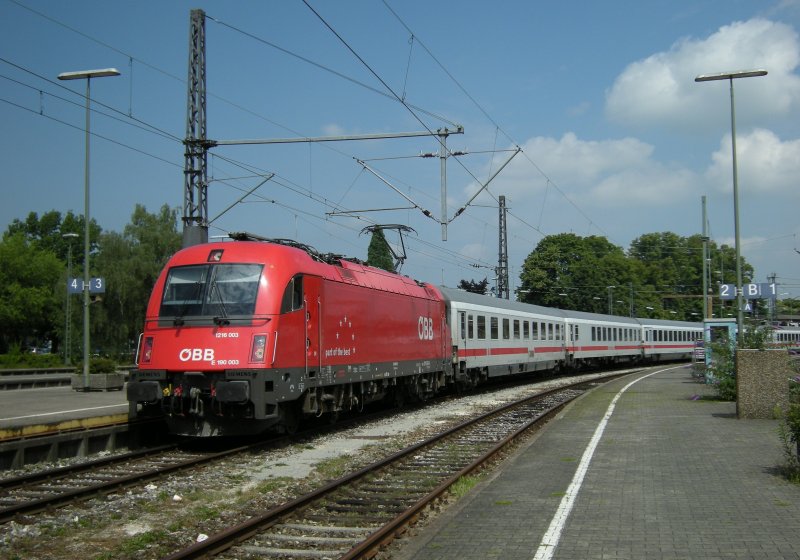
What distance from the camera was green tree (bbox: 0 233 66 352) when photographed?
63750mm

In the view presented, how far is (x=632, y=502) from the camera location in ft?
27.0

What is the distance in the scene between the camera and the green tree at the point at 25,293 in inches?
2510

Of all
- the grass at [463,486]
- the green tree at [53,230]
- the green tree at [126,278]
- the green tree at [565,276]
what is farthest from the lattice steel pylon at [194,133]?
the green tree at [53,230]

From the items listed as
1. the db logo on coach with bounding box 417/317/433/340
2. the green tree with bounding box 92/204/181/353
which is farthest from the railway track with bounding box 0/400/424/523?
the green tree with bounding box 92/204/181/353

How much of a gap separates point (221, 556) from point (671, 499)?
473 cm

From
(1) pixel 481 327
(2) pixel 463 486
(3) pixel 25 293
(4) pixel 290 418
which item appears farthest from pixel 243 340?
(3) pixel 25 293

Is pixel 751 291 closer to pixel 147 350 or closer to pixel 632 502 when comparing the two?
pixel 632 502

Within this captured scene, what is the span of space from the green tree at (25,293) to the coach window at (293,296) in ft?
174

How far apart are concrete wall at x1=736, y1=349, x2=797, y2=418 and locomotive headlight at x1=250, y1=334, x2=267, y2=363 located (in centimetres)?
905

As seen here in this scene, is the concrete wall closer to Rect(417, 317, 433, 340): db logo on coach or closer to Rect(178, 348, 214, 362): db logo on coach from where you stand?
Rect(417, 317, 433, 340): db logo on coach

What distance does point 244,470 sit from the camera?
36.3 feet

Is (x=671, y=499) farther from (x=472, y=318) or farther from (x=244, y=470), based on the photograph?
(x=472, y=318)

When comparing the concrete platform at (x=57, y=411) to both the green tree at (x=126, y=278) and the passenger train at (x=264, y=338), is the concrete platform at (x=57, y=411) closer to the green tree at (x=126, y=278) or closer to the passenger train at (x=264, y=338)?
the passenger train at (x=264, y=338)

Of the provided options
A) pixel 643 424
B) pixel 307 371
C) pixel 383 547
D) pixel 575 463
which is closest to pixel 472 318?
pixel 643 424
